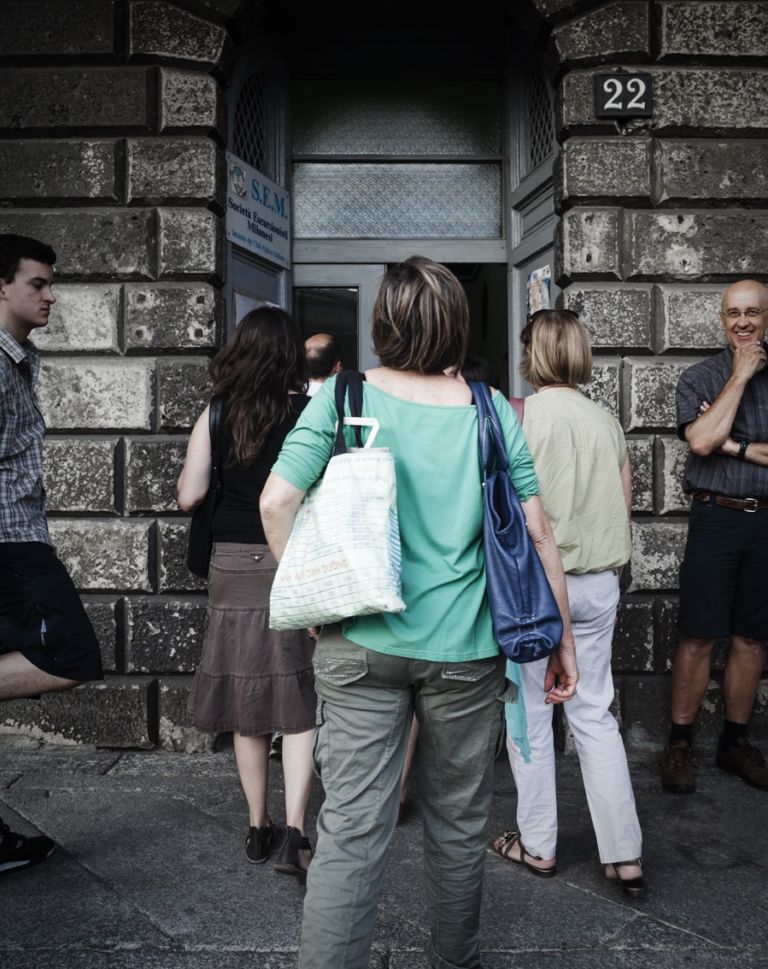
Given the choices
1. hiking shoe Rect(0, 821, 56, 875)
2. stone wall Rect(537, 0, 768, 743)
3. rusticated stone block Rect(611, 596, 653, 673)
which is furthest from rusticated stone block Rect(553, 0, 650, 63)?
hiking shoe Rect(0, 821, 56, 875)

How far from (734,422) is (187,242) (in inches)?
104

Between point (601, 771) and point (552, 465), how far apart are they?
100 cm

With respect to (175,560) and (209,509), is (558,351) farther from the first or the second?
(175,560)

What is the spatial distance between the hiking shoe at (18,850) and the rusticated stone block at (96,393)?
2036 mm

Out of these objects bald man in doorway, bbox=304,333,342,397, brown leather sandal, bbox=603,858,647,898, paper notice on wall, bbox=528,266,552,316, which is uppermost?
paper notice on wall, bbox=528,266,552,316

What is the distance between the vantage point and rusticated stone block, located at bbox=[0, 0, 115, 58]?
466cm

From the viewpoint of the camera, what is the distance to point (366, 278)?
6.06 m

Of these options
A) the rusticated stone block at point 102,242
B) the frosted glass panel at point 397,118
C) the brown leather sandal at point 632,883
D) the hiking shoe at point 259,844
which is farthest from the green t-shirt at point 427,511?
the frosted glass panel at point 397,118

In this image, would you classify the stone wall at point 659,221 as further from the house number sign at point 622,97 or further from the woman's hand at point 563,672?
the woman's hand at point 563,672

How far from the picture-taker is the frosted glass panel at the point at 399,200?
6.12 metres

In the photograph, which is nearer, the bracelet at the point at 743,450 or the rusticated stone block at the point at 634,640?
the bracelet at the point at 743,450

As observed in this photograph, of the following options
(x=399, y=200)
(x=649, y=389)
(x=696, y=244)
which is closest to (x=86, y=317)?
(x=399, y=200)

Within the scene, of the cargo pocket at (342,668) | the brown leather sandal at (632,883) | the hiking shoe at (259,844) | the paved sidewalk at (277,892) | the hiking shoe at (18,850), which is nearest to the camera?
the cargo pocket at (342,668)

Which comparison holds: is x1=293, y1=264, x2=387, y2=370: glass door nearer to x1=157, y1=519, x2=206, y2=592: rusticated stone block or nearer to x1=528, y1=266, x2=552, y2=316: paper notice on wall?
x1=528, y1=266, x2=552, y2=316: paper notice on wall
